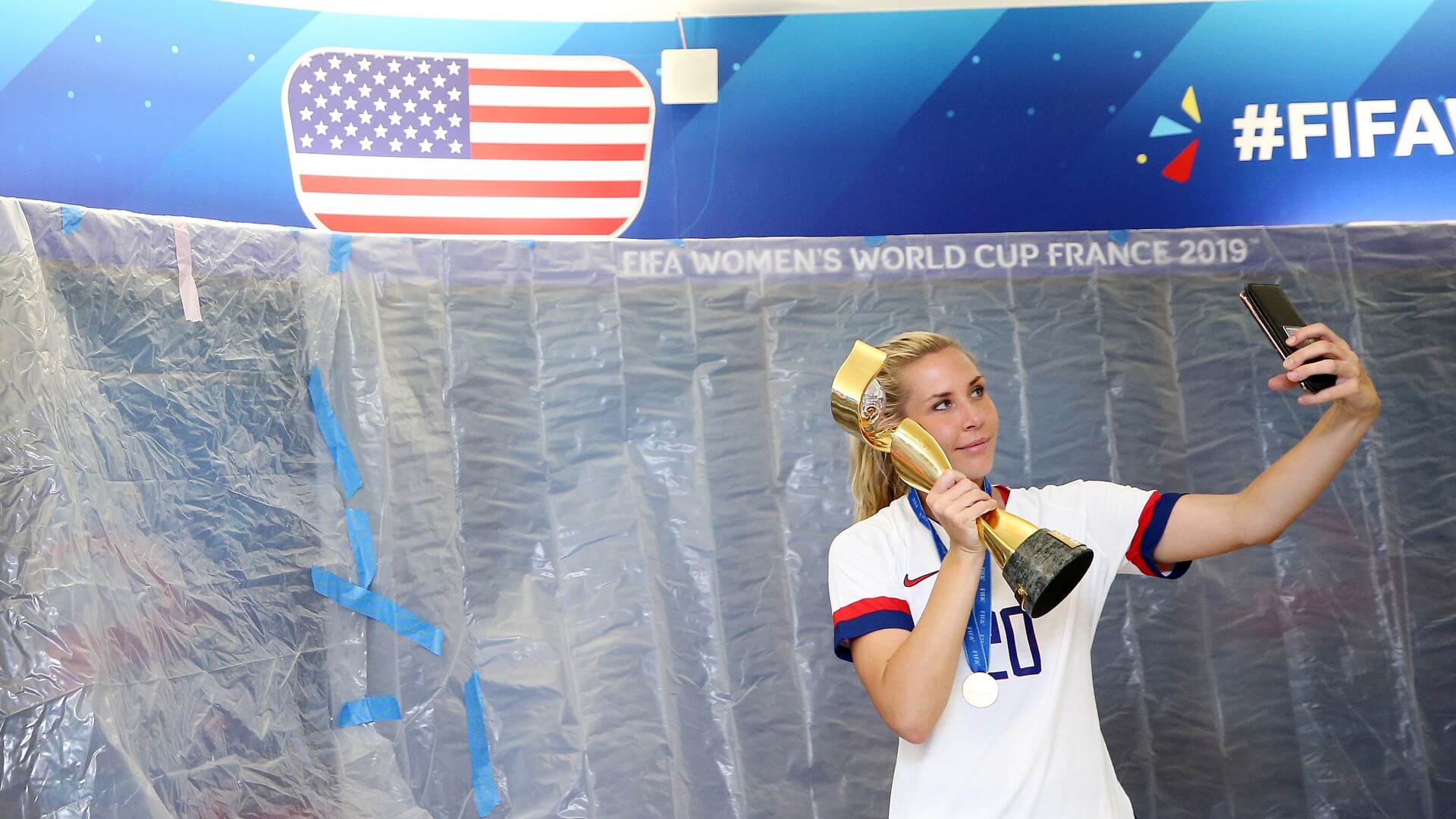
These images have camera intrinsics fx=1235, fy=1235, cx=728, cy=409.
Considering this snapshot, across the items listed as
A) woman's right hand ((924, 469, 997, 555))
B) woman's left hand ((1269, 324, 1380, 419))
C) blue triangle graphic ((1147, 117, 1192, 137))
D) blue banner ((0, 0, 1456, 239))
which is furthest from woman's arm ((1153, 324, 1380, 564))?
blue triangle graphic ((1147, 117, 1192, 137))

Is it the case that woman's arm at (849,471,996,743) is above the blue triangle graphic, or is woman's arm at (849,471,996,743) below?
below

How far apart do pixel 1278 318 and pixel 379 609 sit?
1.81m

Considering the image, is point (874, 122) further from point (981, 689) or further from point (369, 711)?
point (981, 689)

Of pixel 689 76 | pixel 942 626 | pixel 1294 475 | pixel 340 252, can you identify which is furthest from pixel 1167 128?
pixel 942 626

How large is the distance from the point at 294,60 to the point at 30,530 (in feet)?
4.47

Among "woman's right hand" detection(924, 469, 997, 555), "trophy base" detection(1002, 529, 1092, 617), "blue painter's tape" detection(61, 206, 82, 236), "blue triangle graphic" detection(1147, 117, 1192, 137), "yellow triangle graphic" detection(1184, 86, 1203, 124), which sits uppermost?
"yellow triangle graphic" detection(1184, 86, 1203, 124)

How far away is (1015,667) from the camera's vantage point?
1.32 m

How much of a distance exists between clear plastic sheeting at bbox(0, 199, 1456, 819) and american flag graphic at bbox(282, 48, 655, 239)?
305 millimetres

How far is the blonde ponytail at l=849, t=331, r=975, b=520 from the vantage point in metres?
1.46

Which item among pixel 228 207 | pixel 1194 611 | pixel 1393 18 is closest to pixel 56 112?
pixel 228 207

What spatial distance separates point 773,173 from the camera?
3025mm

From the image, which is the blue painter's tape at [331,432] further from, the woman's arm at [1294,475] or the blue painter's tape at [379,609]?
the woman's arm at [1294,475]

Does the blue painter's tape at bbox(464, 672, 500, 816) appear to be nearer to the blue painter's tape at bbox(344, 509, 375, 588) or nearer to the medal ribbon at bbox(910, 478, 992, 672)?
the blue painter's tape at bbox(344, 509, 375, 588)

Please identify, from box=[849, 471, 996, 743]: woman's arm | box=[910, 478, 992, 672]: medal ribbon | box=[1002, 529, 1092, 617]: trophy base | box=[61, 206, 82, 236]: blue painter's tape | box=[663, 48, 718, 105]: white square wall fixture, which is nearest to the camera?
box=[1002, 529, 1092, 617]: trophy base
